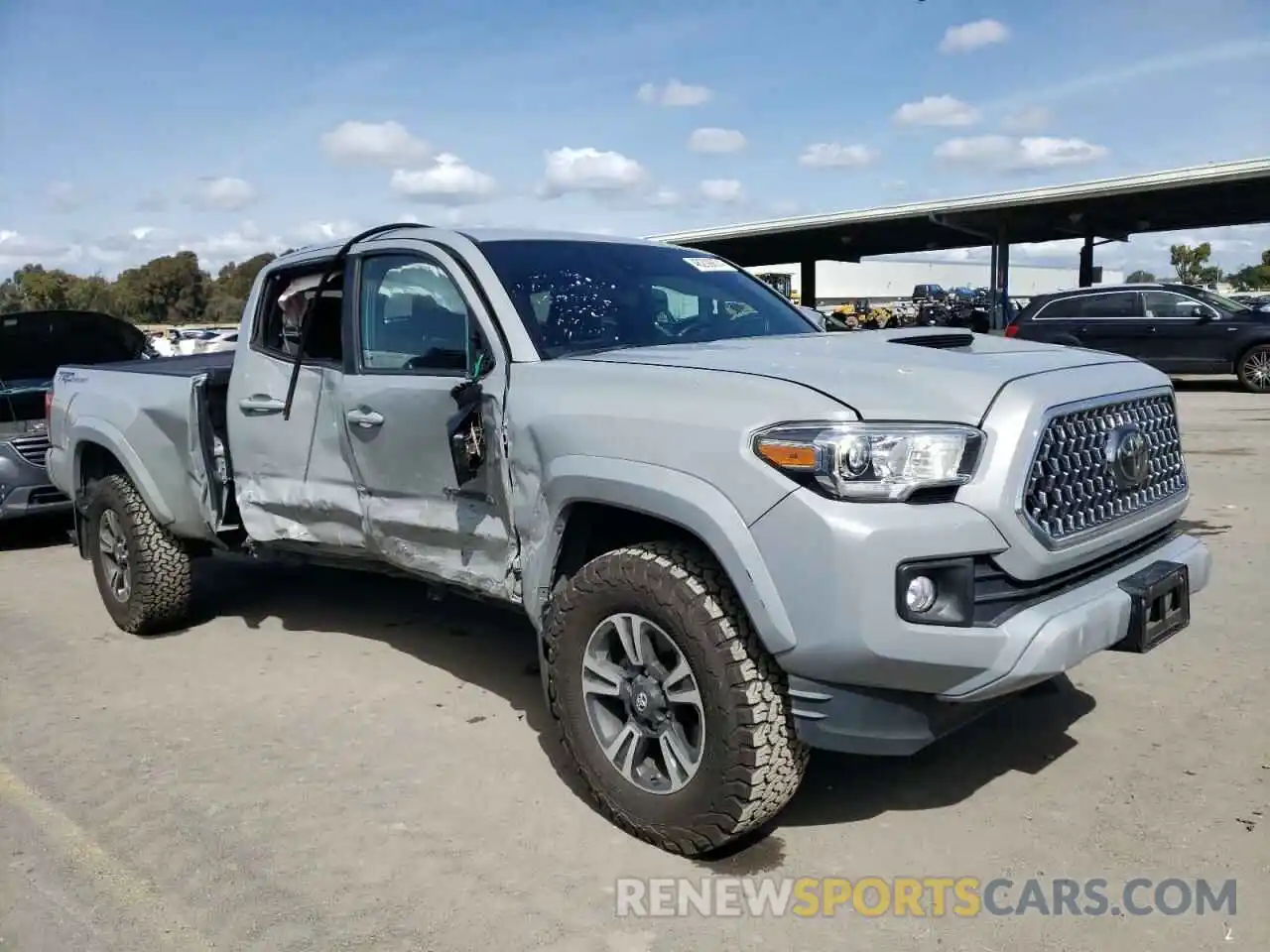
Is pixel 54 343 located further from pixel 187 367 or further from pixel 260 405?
pixel 260 405

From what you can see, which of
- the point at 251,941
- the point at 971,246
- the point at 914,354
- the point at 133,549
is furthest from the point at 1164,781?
the point at 971,246

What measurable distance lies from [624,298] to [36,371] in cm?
715

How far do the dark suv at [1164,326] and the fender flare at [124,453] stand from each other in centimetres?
1348

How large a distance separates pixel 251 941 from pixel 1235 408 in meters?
14.5

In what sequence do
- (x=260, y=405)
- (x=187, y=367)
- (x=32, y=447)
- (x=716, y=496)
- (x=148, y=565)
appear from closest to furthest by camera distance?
(x=716, y=496)
(x=260, y=405)
(x=148, y=565)
(x=187, y=367)
(x=32, y=447)

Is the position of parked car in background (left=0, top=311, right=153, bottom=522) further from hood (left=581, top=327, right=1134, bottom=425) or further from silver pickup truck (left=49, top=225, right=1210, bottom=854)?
hood (left=581, top=327, right=1134, bottom=425)

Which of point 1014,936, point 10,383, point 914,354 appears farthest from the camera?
point 10,383

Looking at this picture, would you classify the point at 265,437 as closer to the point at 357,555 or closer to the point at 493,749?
the point at 357,555

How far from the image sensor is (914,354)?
334cm

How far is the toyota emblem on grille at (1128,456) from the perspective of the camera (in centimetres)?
323

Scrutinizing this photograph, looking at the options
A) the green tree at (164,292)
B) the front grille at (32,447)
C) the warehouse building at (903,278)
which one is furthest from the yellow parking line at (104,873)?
the green tree at (164,292)

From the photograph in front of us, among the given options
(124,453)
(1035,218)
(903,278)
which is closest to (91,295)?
(903,278)

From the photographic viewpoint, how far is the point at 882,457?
281cm

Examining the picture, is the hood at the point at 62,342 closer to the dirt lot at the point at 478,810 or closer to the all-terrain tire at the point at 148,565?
the all-terrain tire at the point at 148,565
